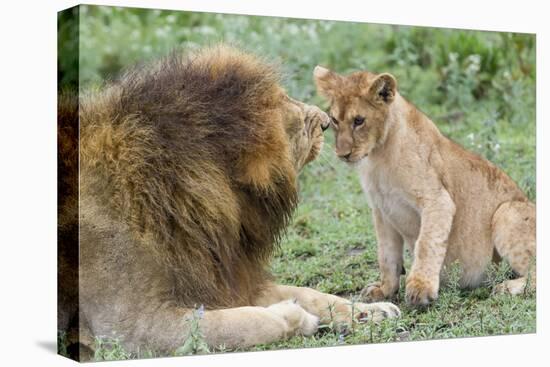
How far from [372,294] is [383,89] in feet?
3.45

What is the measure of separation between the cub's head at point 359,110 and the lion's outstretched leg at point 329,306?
0.71 metres

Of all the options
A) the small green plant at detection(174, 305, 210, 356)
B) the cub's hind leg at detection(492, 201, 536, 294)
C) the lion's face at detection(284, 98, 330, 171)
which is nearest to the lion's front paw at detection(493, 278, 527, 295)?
the cub's hind leg at detection(492, 201, 536, 294)

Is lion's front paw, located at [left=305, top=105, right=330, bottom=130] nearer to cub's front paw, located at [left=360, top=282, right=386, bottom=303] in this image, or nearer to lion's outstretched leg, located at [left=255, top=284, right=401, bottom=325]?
lion's outstretched leg, located at [left=255, top=284, right=401, bottom=325]

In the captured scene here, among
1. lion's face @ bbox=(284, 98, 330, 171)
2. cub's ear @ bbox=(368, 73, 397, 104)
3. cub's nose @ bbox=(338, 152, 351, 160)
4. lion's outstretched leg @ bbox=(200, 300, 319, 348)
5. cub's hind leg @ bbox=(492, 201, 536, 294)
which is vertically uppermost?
cub's ear @ bbox=(368, 73, 397, 104)

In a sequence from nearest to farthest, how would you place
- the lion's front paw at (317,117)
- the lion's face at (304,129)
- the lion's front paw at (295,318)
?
the lion's front paw at (295,318) → the lion's face at (304,129) → the lion's front paw at (317,117)

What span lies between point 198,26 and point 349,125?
2392 mm

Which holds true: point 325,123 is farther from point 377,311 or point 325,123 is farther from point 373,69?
point 373,69

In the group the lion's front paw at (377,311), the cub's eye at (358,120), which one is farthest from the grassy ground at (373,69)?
the cub's eye at (358,120)

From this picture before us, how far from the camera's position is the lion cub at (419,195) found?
5.28 m

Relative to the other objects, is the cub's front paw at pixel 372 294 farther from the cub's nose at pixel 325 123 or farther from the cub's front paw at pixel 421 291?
the cub's nose at pixel 325 123

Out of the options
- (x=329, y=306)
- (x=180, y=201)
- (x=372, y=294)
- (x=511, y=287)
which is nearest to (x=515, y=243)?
(x=511, y=287)

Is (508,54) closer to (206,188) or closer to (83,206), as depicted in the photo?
(206,188)

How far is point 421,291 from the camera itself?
5.21 metres

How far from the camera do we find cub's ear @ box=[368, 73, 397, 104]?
17.3 feet
